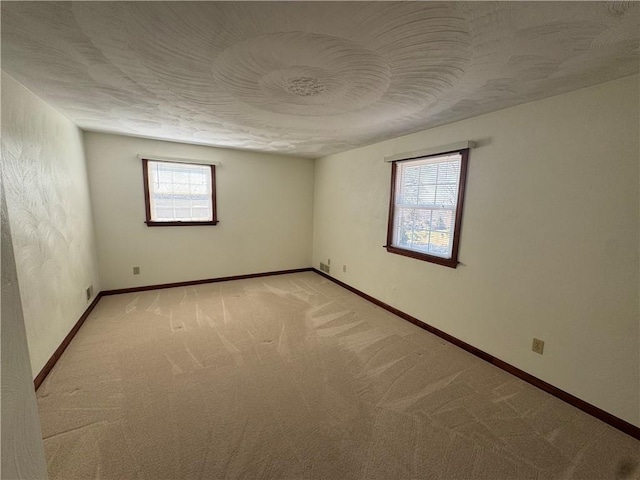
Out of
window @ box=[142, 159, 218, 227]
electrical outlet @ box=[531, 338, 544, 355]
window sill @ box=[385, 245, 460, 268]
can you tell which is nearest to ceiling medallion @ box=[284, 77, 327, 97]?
window sill @ box=[385, 245, 460, 268]

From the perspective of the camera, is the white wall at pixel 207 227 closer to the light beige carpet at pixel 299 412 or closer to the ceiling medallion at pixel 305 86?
the light beige carpet at pixel 299 412

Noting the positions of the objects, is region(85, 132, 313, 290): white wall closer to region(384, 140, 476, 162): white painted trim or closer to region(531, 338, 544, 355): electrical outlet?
region(384, 140, 476, 162): white painted trim

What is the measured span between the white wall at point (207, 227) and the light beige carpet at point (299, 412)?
3.79ft

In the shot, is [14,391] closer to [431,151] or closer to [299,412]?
[299,412]

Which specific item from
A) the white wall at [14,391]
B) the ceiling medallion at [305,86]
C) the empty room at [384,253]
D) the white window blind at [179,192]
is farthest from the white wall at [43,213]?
the ceiling medallion at [305,86]

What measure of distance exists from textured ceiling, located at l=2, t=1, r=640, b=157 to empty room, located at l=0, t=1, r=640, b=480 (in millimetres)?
15

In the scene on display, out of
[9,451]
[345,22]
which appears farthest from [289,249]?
[9,451]

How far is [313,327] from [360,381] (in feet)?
3.07

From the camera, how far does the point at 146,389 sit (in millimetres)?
1926

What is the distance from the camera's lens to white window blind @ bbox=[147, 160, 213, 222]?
3.77m

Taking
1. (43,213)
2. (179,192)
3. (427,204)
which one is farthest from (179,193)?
(427,204)

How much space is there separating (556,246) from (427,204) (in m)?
1.19

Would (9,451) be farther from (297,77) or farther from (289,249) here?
(289,249)

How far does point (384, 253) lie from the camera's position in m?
3.48
